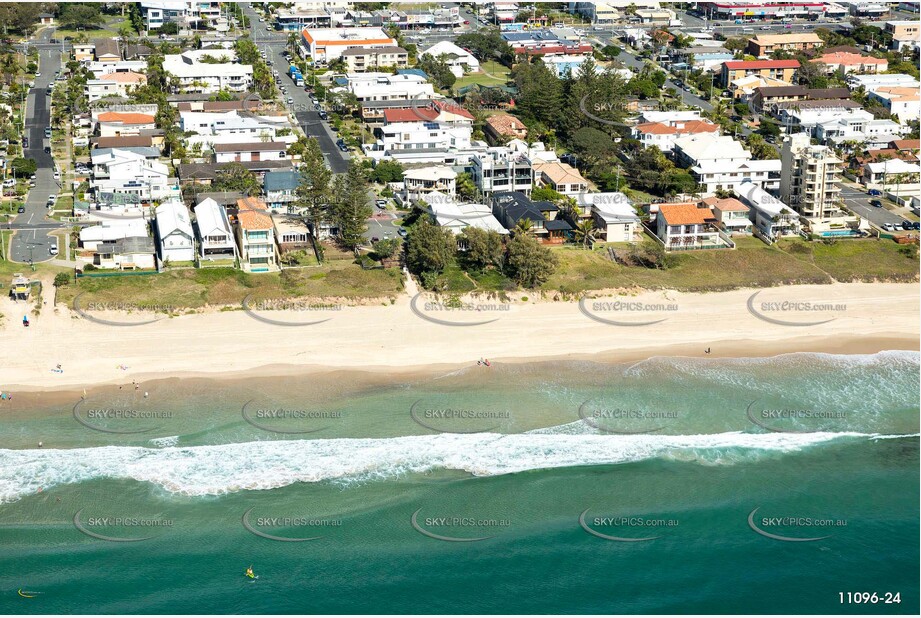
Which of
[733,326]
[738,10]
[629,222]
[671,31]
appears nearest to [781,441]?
[733,326]

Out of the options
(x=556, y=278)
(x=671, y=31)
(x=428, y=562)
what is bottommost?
(x=428, y=562)

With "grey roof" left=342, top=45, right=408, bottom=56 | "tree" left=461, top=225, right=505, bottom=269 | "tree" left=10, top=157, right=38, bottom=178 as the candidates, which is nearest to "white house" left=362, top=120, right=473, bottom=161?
"tree" left=461, top=225, right=505, bottom=269

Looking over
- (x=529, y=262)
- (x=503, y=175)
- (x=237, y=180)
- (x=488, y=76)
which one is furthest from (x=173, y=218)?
(x=488, y=76)

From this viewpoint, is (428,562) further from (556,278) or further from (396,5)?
(396,5)

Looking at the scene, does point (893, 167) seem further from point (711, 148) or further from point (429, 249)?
point (429, 249)

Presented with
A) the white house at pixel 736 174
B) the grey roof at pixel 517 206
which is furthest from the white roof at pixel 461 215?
the white house at pixel 736 174

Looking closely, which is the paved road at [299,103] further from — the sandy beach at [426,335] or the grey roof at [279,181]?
the sandy beach at [426,335]

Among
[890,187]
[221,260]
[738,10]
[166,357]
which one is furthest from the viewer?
[738,10]
